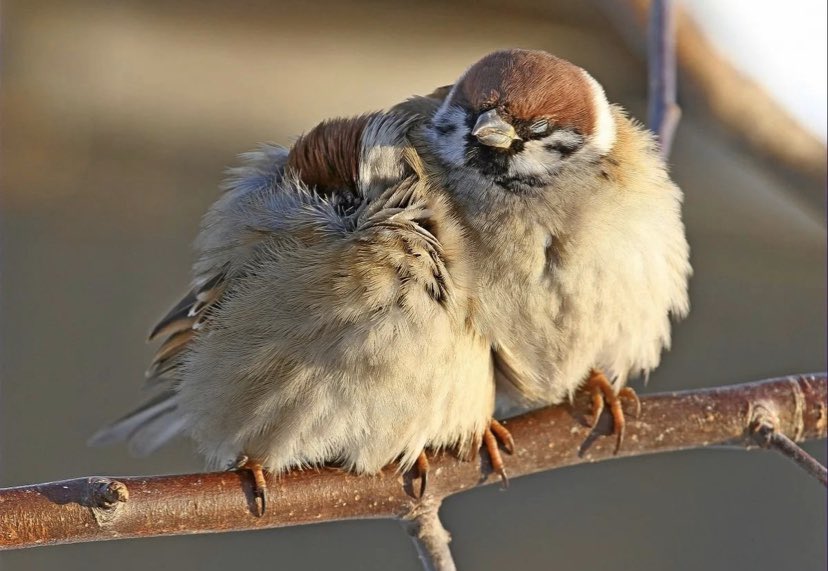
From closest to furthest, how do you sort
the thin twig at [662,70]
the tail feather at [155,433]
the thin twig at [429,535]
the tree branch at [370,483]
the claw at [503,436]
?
1. the tree branch at [370,483]
2. the thin twig at [429,535]
3. the claw at [503,436]
4. the thin twig at [662,70]
5. the tail feather at [155,433]

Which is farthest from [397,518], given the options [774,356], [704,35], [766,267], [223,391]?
[766,267]

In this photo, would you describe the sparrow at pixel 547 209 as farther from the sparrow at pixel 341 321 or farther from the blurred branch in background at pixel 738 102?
the blurred branch in background at pixel 738 102

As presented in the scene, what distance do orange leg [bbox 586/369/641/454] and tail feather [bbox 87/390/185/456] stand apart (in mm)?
799

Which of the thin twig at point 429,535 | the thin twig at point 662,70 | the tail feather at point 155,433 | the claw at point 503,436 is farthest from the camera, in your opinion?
the tail feather at point 155,433


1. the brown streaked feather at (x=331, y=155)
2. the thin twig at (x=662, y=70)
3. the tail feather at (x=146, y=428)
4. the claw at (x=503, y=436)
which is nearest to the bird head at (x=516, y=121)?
the brown streaked feather at (x=331, y=155)

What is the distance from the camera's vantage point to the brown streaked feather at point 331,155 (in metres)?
1.62

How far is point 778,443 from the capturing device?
175cm

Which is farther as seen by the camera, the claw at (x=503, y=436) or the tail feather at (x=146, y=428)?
the tail feather at (x=146, y=428)

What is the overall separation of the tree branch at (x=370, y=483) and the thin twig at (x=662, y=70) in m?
0.48

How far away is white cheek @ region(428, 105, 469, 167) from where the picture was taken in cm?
161

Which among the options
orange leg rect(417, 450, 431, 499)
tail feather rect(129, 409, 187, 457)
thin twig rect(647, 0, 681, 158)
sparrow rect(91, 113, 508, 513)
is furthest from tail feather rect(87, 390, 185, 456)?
thin twig rect(647, 0, 681, 158)

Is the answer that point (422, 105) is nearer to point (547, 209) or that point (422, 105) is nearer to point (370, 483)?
point (547, 209)

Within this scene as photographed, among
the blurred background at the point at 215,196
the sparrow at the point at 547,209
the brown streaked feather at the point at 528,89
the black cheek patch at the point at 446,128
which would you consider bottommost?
the blurred background at the point at 215,196

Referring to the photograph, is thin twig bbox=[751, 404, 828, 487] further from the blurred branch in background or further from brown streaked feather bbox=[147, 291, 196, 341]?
brown streaked feather bbox=[147, 291, 196, 341]
